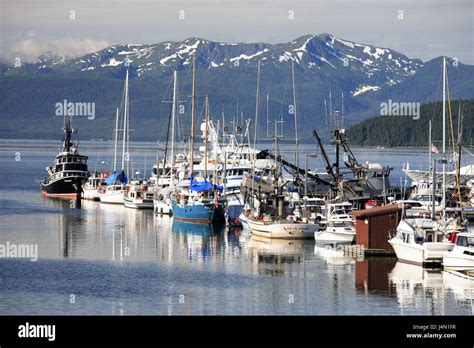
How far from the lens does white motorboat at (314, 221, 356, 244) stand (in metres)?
57.5

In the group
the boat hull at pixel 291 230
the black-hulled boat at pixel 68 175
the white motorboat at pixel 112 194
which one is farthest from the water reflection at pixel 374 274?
the black-hulled boat at pixel 68 175

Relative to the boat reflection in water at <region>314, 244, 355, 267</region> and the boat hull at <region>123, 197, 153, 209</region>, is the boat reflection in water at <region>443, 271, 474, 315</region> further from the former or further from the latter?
the boat hull at <region>123, 197, 153, 209</region>

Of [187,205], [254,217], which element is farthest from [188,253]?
[187,205]

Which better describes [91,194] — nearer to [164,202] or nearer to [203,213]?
[164,202]

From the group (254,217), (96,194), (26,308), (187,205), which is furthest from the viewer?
(96,194)

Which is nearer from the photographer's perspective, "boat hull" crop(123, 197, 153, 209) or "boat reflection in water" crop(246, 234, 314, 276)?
"boat reflection in water" crop(246, 234, 314, 276)

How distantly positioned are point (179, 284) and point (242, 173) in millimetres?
37750

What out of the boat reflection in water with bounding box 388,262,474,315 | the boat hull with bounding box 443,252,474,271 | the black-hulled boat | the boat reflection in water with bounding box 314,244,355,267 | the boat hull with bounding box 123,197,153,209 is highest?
the black-hulled boat

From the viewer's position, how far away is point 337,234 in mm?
57688

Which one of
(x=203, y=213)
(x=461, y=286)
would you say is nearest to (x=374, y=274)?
(x=461, y=286)

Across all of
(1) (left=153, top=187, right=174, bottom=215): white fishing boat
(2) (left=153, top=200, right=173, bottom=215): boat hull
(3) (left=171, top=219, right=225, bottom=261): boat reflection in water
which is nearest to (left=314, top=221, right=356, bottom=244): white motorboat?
(3) (left=171, top=219, right=225, bottom=261): boat reflection in water

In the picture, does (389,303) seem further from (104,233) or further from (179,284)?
(104,233)

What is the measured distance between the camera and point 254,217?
64.8 m

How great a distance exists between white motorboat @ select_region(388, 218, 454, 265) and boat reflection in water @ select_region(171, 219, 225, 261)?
31.2 feet
